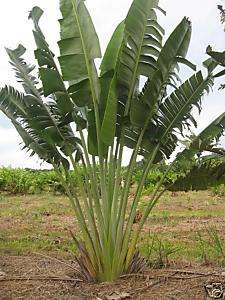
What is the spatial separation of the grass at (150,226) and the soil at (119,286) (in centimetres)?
72

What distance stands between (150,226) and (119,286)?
15.9ft

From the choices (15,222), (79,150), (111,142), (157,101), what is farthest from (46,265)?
(15,222)

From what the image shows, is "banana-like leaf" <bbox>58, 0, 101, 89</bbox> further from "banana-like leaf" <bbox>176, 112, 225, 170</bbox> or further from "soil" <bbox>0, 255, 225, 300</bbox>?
"soil" <bbox>0, 255, 225, 300</bbox>

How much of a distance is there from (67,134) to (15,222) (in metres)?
5.48

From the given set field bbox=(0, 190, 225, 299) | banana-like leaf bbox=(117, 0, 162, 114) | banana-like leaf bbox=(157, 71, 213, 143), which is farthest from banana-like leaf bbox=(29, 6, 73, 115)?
field bbox=(0, 190, 225, 299)

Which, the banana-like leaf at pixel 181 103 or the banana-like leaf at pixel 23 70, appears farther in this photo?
the banana-like leaf at pixel 23 70

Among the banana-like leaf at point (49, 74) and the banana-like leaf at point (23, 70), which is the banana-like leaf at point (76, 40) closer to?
the banana-like leaf at point (49, 74)

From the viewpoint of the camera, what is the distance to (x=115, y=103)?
5.12 metres

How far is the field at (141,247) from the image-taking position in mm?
5328

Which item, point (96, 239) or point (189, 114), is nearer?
point (96, 239)

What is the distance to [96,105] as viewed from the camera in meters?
5.43

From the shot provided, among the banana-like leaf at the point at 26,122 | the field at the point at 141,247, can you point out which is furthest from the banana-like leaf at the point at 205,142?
the banana-like leaf at the point at 26,122

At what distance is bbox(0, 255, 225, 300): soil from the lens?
5.11 metres

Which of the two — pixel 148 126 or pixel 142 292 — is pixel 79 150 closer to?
pixel 148 126
